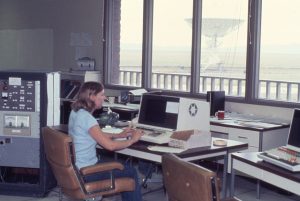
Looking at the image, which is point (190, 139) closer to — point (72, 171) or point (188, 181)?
point (72, 171)

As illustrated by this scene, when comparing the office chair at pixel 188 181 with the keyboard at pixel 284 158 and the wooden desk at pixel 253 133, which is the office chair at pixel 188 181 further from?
the wooden desk at pixel 253 133

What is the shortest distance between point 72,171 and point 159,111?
111 cm

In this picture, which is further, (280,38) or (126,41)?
(126,41)

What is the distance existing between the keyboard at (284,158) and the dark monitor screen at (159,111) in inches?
36.8

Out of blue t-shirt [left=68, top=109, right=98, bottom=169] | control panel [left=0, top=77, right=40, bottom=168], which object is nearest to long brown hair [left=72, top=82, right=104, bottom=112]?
blue t-shirt [left=68, top=109, right=98, bottom=169]

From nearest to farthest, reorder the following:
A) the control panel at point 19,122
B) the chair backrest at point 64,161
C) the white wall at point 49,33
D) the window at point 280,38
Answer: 1. the chair backrest at point 64,161
2. the control panel at point 19,122
3. the window at point 280,38
4. the white wall at point 49,33

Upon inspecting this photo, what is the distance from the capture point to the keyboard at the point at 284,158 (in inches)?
110

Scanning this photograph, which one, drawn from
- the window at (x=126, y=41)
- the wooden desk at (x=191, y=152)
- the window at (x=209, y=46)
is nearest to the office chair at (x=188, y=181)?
the wooden desk at (x=191, y=152)

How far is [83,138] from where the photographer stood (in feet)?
11.0

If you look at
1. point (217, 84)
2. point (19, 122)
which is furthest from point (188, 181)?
point (217, 84)

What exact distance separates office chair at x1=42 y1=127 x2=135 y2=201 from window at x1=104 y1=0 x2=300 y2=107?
2417mm

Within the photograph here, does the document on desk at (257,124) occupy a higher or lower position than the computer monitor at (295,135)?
lower

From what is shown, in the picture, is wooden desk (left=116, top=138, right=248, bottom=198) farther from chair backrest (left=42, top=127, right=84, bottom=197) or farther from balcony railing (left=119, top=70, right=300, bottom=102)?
balcony railing (left=119, top=70, right=300, bottom=102)

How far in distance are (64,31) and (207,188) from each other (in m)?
5.70
